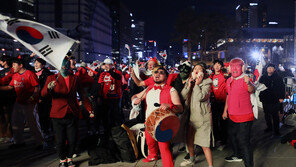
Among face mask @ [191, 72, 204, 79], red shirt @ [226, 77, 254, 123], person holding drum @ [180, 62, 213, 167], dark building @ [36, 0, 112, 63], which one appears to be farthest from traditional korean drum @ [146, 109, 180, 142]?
dark building @ [36, 0, 112, 63]

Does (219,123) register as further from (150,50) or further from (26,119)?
(150,50)

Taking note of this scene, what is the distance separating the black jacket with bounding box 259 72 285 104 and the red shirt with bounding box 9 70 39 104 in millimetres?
6145

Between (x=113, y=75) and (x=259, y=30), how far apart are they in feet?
338

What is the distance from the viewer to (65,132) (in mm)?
4848

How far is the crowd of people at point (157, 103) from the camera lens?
4.17 meters

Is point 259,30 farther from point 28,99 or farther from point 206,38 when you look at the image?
point 28,99

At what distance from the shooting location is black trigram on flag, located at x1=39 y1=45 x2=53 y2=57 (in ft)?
13.1

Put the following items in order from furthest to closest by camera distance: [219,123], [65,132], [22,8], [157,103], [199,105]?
[22,8], [219,123], [65,132], [199,105], [157,103]

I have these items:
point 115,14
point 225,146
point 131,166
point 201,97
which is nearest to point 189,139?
point 201,97

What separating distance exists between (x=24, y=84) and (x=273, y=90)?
652cm

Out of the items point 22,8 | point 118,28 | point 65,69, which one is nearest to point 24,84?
point 65,69

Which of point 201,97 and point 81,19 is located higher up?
point 81,19

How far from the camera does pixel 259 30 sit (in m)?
98.2

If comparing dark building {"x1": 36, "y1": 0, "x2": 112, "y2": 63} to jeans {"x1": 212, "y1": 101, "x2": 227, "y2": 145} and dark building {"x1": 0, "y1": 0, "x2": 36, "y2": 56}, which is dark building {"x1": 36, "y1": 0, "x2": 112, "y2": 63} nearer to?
dark building {"x1": 0, "y1": 0, "x2": 36, "y2": 56}
